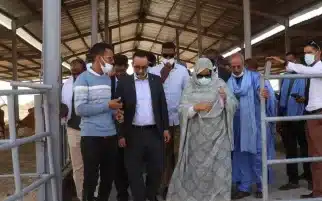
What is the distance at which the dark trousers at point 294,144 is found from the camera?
16.6 feet

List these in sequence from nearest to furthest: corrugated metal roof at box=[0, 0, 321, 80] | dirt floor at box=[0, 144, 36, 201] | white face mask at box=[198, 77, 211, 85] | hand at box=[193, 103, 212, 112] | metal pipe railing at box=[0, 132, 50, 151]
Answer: metal pipe railing at box=[0, 132, 50, 151] → hand at box=[193, 103, 212, 112] → white face mask at box=[198, 77, 211, 85] → dirt floor at box=[0, 144, 36, 201] → corrugated metal roof at box=[0, 0, 321, 80]

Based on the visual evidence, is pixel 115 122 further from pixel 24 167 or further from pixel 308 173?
pixel 24 167

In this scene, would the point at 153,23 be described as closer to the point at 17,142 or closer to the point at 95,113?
the point at 95,113

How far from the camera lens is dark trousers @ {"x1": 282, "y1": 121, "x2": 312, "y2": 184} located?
5.07m

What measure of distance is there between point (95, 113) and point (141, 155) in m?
0.57

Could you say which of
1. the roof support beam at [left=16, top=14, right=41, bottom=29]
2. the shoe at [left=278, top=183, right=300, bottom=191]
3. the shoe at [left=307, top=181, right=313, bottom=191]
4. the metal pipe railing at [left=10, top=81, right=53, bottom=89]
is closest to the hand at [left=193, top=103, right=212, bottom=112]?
the metal pipe railing at [left=10, top=81, right=53, bottom=89]

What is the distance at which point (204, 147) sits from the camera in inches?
172

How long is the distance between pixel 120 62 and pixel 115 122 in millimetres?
1081

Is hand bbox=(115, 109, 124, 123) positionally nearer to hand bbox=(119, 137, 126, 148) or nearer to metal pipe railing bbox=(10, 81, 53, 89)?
hand bbox=(119, 137, 126, 148)

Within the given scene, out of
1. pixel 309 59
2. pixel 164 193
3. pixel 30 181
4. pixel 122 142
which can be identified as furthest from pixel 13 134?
pixel 30 181

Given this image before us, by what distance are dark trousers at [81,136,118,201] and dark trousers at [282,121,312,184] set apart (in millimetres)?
2016

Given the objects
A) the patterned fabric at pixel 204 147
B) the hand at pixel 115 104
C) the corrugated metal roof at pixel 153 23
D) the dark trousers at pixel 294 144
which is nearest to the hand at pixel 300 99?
the dark trousers at pixel 294 144

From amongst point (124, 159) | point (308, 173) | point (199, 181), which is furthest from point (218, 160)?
point (308, 173)

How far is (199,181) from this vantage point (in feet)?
14.3
